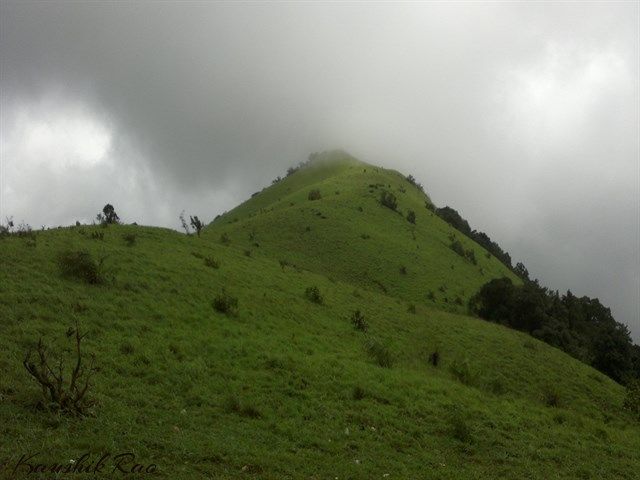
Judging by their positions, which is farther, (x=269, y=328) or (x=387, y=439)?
(x=269, y=328)

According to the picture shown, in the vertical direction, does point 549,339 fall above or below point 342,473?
above

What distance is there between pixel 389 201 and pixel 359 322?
4813 centimetres

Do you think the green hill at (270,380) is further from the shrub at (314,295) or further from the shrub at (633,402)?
the shrub at (633,402)

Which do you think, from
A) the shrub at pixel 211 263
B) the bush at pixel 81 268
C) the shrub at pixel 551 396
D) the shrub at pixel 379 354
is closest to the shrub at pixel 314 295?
the shrub at pixel 211 263

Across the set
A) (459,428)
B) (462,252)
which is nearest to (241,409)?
(459,428)

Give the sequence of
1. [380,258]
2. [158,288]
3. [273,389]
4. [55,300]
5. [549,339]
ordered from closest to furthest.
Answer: [273,389], [55,300], [158,288], [549,339], [380,258]

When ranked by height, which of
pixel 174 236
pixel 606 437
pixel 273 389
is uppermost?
pixel 174 236

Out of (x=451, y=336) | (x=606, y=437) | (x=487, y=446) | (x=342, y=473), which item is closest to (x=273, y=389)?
(x=342, y=473)

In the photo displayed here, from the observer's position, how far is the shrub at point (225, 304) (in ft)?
74.9

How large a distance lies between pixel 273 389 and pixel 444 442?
5582mm

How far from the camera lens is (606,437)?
61.2 ft

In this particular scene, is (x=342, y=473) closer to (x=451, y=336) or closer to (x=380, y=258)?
(x=451, y=336)

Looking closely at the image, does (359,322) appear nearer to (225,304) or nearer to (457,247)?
(225,304)

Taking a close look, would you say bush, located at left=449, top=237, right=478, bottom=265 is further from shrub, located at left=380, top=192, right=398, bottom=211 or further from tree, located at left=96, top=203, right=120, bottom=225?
tree, located at left=96, top=203, right=120, bottom=225
